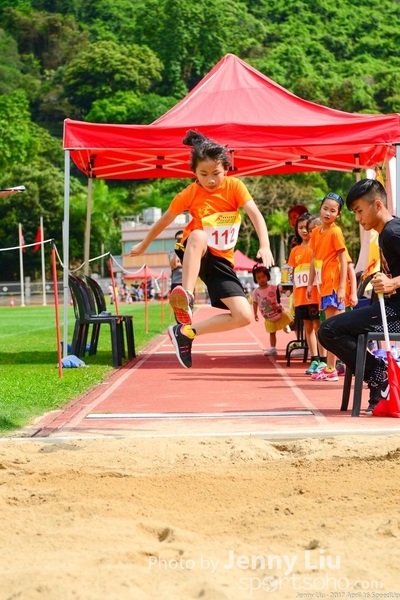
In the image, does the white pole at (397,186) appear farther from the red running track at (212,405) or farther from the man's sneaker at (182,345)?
the man's sneaker at (182,345)

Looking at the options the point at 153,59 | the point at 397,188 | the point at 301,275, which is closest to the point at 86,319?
the point at 301,275

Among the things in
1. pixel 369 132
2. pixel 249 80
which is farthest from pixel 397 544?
pixel 249 80

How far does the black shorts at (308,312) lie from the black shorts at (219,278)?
3787mm

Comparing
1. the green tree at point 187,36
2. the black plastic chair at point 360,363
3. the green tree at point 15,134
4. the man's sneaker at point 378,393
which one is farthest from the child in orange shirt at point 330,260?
the green tree at point 187,36

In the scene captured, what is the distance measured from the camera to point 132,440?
5.91m

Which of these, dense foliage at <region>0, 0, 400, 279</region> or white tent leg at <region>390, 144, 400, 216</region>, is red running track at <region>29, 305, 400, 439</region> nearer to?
white tent leg at <region>390, 144, 400, 216</region>

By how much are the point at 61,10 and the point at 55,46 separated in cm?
922

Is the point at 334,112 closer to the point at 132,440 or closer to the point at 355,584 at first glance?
the point at 132,440

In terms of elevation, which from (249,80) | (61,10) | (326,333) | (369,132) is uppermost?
(61,10)

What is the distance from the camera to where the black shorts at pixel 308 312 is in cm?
1067

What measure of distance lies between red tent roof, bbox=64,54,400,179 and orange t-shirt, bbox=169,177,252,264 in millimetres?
4435

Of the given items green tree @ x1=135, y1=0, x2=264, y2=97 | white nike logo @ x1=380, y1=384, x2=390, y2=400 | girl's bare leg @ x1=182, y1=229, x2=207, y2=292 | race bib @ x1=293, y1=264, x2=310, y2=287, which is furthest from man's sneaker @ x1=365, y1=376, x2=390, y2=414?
green tree @ x1=135, y1=0, x2=264, y2=97

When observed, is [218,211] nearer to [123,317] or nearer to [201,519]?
[201,519]

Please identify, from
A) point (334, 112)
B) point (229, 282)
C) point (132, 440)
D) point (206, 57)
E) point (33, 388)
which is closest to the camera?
point (132, 440)
